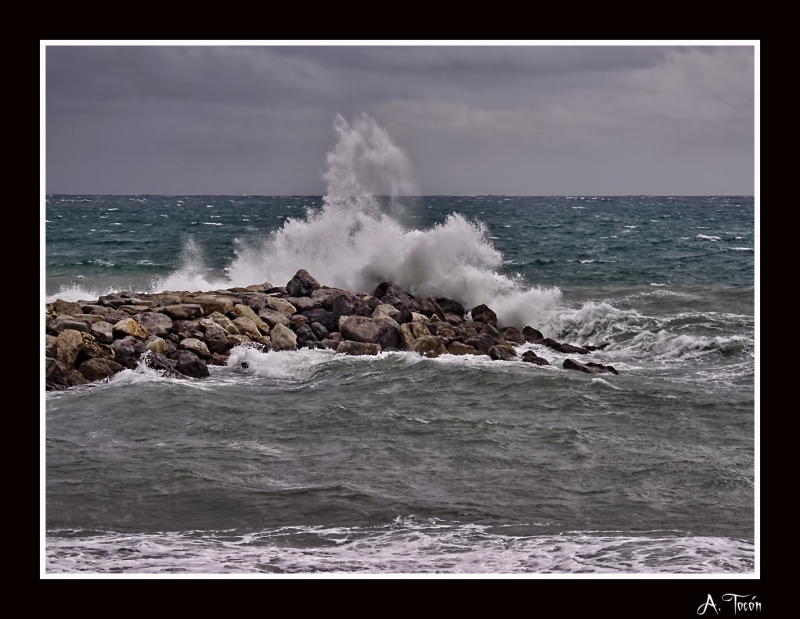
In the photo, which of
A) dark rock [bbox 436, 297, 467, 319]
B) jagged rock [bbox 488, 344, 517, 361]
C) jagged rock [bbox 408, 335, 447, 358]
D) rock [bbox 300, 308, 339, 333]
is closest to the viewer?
jagged rock [bbox 408, 335, 447, 358]

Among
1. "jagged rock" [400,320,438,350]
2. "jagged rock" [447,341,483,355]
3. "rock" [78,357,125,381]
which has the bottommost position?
"rock" [78,357,125,381]

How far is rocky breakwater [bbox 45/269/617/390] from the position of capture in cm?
1407

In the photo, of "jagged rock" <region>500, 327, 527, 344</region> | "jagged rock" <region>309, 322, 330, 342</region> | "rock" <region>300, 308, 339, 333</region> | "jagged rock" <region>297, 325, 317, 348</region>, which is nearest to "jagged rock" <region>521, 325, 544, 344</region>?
"jagged rock" <region>500, 327, 527, 344</region>

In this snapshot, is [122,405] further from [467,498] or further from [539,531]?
[539,531]

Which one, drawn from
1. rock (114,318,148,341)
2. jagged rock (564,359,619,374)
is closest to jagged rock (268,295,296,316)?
rock (114,318,148,341)

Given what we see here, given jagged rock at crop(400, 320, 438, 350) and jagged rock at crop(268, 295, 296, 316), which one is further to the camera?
jagged rock at crop(268, 295, 296, 316)

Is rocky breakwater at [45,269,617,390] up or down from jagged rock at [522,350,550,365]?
up

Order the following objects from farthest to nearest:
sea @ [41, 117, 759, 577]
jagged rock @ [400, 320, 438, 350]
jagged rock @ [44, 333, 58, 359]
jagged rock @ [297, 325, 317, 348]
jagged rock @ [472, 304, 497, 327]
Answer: jagged rock @ [472, 304, 497, 327] < jagged rock @ [297, 325, 317, 348] < jagged rock @ [400, 320, 438, 350] < jagged rock @ [44, 333, 58, 359] < sea @ [41, 117, 759, 577]

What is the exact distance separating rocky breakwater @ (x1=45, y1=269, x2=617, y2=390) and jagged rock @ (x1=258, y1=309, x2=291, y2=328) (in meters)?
0.02

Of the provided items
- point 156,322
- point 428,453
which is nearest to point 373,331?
point 156,322

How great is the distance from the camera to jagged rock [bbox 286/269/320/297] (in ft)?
62.8

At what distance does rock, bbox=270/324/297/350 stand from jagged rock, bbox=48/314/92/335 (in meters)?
3.18

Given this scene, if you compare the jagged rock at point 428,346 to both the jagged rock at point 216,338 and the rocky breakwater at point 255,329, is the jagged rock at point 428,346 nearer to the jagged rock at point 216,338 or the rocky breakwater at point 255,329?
the rocky breakwater at point 255,329

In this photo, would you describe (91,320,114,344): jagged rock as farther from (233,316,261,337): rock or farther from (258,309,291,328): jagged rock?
(258,309,291,328): jagged rock
